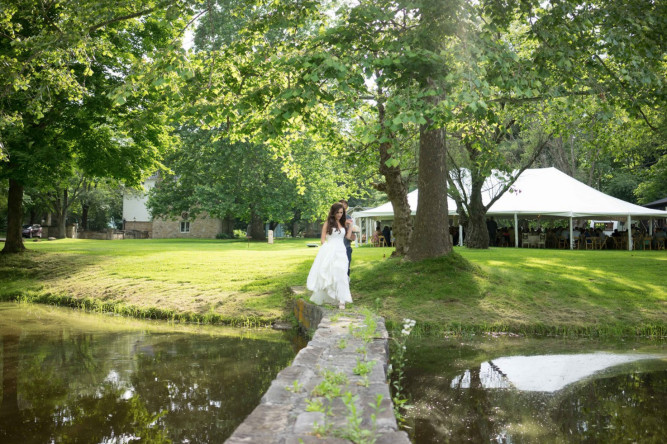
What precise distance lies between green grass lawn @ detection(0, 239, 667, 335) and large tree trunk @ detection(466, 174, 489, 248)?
6.60m

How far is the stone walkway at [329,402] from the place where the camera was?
3135 millimetres

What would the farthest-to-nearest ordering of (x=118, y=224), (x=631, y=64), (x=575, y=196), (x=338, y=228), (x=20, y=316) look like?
1. (x=118, y=224)
2. (x=575, y=196)
3. (x=20, y=316)
4. (x=338, y=228)
5. (x=631, y=64)

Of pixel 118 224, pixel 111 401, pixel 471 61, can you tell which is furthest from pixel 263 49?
pixel 118 224

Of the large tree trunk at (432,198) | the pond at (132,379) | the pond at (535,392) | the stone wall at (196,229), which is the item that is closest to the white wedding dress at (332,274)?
the pond at (132,379)

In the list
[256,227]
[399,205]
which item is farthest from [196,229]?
[399,205]

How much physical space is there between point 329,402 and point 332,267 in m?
5.73

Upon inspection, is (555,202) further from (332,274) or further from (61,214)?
(61,214)

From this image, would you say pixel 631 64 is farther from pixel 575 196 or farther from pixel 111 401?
pixel 575 196

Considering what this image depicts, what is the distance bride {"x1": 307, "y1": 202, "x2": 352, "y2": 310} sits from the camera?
9.38m

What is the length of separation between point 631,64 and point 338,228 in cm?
525

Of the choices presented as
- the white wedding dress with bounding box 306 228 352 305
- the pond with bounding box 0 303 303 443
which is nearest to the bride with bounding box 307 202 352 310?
the white wedding dress with bounding box 306 228 352 305

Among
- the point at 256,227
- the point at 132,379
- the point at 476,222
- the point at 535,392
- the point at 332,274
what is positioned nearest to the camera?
the point at 535,392

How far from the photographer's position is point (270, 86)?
1006 cm

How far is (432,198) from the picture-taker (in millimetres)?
12844
